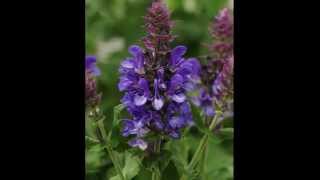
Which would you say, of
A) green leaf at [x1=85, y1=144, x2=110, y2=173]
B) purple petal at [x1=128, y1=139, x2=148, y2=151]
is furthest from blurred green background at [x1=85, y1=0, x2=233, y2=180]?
purple petal at [x1=128, y1=139, x2=148, y2=151]

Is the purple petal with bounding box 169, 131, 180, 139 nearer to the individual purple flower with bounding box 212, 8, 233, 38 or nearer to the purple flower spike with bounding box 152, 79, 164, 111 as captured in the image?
the purple flower spike with bounding box 152, 79, 164, 111

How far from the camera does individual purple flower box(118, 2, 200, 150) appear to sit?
1.20 metres

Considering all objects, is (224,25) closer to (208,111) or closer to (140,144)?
(208,111)

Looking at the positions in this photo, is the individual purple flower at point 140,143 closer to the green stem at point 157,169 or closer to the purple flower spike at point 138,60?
the green stem at point 157,169

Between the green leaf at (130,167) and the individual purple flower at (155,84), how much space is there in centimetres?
5

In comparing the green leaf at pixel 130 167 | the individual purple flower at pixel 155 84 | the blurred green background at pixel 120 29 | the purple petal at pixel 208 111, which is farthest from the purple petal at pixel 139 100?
the blurred green background at pixel 120 29

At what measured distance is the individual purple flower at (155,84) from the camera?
3.93 feet

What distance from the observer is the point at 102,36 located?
7.51 feet

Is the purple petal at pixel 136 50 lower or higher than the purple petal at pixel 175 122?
higher

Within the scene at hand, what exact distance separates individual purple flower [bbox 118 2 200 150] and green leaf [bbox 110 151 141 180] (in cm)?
5

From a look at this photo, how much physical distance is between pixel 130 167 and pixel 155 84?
19cm
